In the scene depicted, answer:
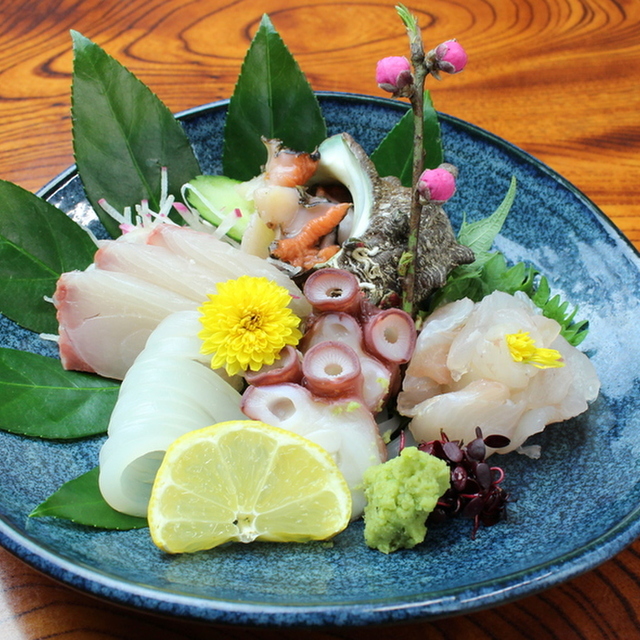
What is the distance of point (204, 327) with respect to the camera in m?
1.69

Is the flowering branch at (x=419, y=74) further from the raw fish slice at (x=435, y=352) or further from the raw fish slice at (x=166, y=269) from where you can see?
the raw fish slice at (x=166, y=269)

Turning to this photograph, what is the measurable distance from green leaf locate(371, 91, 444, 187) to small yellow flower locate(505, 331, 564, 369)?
0.75 metres

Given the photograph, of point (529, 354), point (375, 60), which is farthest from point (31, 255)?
point (375, 60)

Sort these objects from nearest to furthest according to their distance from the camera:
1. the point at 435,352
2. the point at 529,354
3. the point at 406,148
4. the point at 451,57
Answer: the point at 451,57 → the point at 529,354 → the point at 435,352 → the point at 406,148

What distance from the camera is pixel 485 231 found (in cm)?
212

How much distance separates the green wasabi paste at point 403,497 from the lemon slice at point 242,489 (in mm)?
64

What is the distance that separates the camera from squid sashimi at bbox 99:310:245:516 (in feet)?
4.92

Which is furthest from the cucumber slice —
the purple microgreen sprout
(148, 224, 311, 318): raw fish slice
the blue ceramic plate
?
the purple microgreen sprout

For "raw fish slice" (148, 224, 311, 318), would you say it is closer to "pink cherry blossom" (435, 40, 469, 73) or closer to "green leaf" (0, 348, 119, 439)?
"green leaf" (0, 348, 119, 439)

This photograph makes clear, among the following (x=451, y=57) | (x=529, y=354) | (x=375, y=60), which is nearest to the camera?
(x=451, y=57)

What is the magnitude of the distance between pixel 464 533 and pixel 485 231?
96cm

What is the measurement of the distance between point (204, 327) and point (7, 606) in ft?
2.46

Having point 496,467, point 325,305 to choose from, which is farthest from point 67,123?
point 496,467

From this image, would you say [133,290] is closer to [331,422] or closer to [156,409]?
[156,409]
